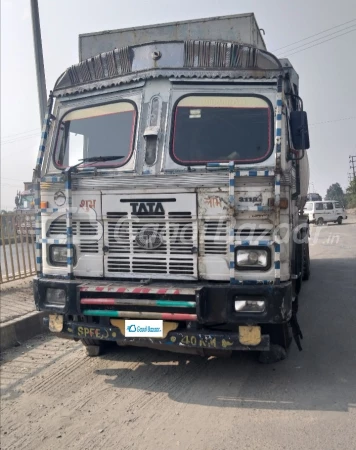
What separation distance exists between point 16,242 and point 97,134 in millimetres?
4085

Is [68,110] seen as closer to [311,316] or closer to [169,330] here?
[169,330]

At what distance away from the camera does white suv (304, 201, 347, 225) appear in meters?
30.3

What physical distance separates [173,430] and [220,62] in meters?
3.48

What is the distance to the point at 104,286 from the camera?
160 inches

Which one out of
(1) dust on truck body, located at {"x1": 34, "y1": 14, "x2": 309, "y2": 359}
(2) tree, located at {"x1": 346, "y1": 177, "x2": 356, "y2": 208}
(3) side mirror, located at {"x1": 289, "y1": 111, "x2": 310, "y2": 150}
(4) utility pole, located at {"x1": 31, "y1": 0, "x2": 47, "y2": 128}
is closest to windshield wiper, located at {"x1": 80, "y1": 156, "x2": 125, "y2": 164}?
(1) dust on truck body, located at {"x1": 34, "y1": 14, "x2": 309, "y2": 359}

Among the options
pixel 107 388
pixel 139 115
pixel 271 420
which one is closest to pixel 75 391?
pixel 107 388

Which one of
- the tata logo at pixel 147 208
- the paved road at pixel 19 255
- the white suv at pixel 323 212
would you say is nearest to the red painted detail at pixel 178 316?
the tata logo at pixel 147 208

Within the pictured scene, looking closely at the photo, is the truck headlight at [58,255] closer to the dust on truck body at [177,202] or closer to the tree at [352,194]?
the dust on truck body at [177,202]

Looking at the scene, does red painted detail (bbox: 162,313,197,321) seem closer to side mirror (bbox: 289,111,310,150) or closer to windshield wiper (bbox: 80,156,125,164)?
windshield wiper (bbox: 80,156,125,164)

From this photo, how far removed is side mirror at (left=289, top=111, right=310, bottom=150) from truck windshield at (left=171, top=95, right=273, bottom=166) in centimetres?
32

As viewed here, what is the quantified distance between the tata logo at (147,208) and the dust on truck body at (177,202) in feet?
0.04

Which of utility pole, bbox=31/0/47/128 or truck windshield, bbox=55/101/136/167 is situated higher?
utility pole, bbox=31/0/47/128

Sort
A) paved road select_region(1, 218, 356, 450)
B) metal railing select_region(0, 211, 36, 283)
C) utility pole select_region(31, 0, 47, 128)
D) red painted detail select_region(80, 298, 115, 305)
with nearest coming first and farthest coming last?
paved road select_region(1, 218, 356, 450) < red painted detail select_region(80, 298, 115, 305) < metal railing select_region(0, 211, 36, 283) < utility pole select_region(31, 0, 47, 128)

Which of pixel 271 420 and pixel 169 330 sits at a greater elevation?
pixel 169 330
